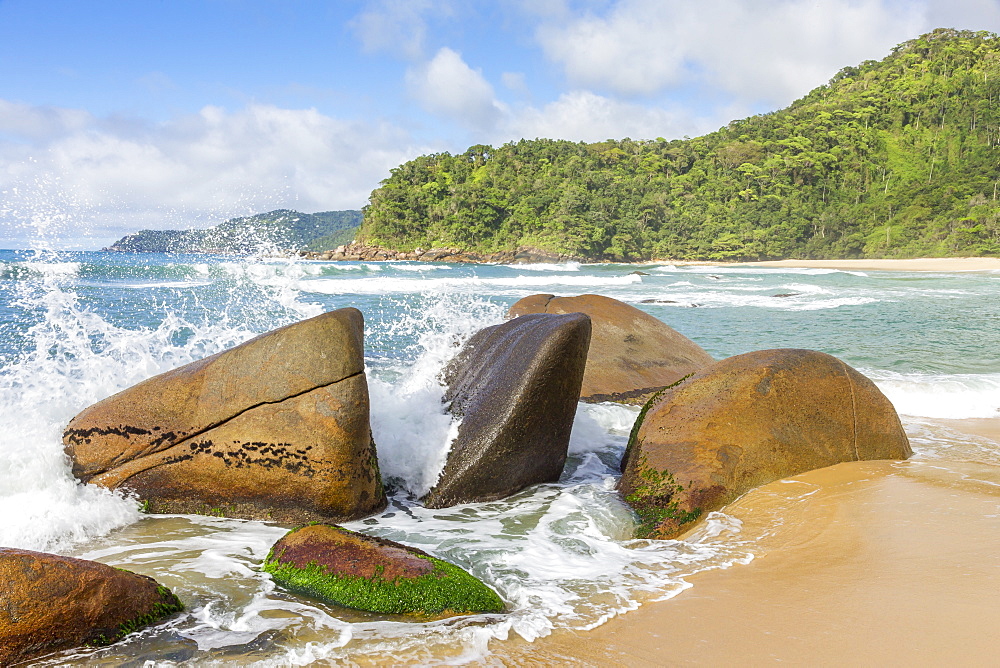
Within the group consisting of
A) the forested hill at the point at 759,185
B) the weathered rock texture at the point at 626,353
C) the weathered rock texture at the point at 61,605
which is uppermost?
the forested hill at the point at 759,185

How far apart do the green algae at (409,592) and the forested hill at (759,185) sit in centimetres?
7093

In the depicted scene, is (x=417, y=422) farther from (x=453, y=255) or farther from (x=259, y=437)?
(x=453, y=255)

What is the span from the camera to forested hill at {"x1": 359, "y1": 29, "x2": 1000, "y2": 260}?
7350cm

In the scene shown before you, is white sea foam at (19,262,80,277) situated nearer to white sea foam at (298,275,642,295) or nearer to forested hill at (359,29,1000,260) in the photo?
white sea foam at (298,275,642,295)

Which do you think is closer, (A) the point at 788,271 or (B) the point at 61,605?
(B) the point at 61,605

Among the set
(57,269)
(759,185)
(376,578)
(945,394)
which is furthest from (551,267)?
(376,578)

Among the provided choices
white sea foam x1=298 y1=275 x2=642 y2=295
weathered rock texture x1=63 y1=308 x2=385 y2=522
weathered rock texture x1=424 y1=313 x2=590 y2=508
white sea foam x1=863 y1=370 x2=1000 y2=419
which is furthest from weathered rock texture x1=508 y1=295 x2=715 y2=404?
white sea foam x1=298 y1=275 x2=642 y2=295

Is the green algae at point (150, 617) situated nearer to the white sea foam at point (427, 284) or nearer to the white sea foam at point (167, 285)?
the white sea foam at point (167, 285)

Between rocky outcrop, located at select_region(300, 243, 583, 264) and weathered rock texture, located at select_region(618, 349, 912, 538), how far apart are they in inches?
2681

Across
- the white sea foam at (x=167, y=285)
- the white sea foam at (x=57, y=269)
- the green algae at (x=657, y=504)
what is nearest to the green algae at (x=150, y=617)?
the green algae at (x=657, y=504)

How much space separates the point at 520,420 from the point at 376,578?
65.2 inches

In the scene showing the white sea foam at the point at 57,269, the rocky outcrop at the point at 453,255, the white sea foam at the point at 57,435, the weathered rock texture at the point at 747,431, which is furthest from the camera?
the rocky outcrop at the point at 453,255

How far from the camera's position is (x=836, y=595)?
113 inches

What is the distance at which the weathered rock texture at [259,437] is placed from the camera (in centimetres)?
399
